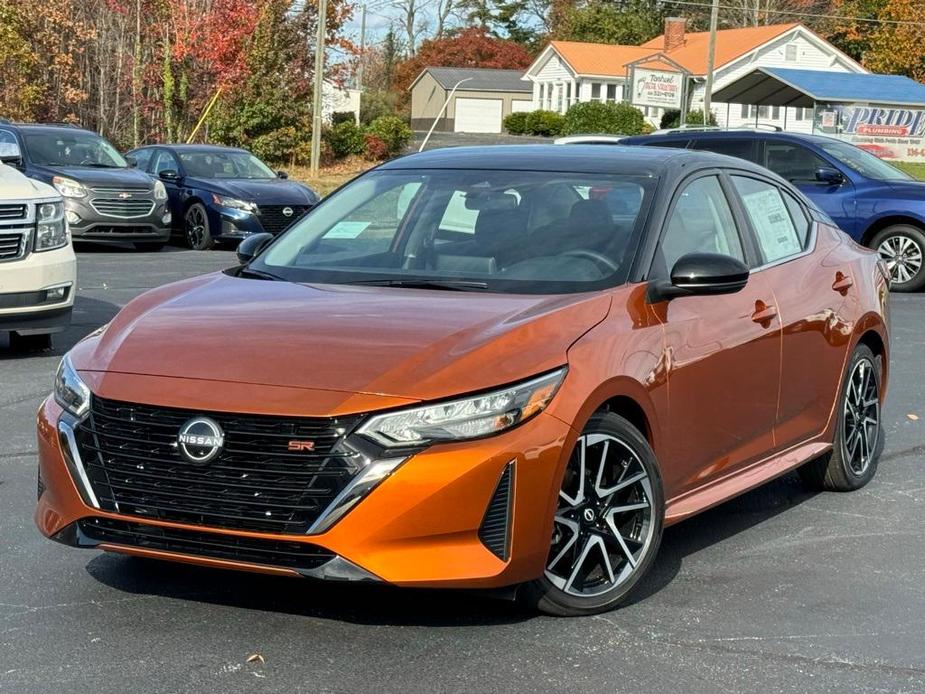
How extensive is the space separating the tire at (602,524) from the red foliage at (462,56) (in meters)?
101

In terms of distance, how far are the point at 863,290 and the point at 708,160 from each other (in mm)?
1274

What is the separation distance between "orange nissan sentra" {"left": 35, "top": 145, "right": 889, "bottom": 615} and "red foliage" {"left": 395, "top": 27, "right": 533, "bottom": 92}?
327ft

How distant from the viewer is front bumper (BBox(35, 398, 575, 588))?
437cm

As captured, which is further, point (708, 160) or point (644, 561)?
point (708, 160)

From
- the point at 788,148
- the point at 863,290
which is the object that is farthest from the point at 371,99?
the point at 863,290

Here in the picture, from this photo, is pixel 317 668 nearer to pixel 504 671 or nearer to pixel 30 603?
pixel 504 671

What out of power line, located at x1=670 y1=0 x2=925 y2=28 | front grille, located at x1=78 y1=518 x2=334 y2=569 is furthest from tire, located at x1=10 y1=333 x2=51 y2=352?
power line, located at x1=670 y1=0 x2=925 y2=28

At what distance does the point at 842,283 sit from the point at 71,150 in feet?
53.3

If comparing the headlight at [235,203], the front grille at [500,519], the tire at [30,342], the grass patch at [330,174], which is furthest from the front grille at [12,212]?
the grass patch at [330,174]

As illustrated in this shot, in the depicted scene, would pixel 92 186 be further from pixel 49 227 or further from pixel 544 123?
pixel 544 123

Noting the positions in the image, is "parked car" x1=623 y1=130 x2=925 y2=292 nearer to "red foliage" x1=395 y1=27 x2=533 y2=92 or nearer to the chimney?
the chimney

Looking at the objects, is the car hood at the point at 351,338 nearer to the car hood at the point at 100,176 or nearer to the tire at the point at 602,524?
the tire at the point at 602,524

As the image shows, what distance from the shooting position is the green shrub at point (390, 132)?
49.3 metres

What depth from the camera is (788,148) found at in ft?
57.7
